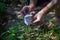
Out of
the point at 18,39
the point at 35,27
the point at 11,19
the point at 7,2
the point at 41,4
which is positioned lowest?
the point at 18,39

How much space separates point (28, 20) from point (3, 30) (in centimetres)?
39

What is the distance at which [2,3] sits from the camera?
2877 millimetres

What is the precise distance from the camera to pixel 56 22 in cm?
239

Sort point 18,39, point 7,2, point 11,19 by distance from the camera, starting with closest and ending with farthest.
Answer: point 18,39, point 11,19, point 7,2

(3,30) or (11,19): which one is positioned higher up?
(11,19)

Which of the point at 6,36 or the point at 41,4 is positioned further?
the point at 41,4

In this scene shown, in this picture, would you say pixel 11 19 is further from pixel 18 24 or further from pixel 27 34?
pixel 27 34

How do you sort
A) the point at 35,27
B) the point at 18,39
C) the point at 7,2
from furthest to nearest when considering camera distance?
the point at 7,2
the point at 35,27
the point at 18,39

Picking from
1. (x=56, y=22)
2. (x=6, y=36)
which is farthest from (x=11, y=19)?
(x=56, y=22)

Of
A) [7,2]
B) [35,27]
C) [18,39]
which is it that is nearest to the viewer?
[18,39]

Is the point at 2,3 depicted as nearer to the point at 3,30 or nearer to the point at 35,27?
the point at 3,30

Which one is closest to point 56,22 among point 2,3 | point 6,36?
point 6,36

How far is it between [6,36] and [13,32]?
17cm

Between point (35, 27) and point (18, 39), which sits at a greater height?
point (35, 27)
